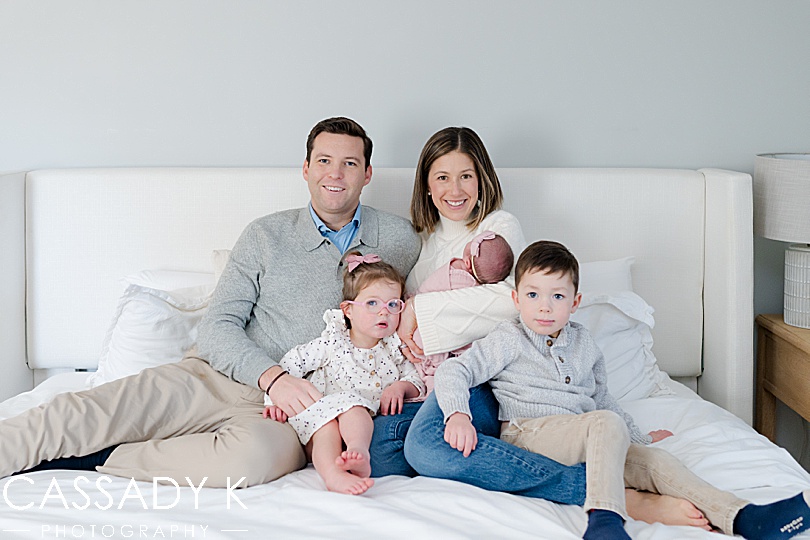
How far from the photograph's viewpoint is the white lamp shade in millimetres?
2186

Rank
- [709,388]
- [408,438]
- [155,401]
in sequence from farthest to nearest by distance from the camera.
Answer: [709,388] → [155,401] → [408,438]

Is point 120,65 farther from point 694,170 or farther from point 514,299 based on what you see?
point 694,170

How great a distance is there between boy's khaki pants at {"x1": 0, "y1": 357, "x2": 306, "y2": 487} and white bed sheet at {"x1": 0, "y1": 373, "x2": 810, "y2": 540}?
0.04 metres

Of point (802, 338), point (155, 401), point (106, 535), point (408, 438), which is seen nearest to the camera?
point (106, 535)

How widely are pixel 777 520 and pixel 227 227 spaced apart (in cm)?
162

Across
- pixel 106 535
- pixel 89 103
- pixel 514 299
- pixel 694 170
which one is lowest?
pixel 106 535

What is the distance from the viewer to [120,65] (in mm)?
2453

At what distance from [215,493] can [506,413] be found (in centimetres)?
62

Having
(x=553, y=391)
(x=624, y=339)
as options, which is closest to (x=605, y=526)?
(x=553, y=391)

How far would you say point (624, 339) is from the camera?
2.12 meters

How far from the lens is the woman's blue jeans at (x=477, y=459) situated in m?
1.51

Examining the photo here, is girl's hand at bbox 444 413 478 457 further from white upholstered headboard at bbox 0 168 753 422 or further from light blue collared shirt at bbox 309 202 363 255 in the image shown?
white upholstered headboard at bbox 0 168 753 422

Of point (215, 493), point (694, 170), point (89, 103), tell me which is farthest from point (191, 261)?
point (694, 170)

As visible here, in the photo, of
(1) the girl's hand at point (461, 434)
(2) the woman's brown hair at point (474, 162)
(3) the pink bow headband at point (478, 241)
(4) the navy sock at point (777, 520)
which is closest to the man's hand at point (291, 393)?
(1) the girl's hand at point (461, 434)
